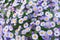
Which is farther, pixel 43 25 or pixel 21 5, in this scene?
pixel 21 5

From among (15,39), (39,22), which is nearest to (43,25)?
(39,22)

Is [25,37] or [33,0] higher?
[33,0]

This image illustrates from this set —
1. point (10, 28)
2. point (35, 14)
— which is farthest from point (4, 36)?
point (35, 14)

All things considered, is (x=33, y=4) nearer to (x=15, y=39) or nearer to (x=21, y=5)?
(x=21, y=5)

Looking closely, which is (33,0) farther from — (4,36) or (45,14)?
(4,36)

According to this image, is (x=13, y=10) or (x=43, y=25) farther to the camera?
(x=13, y=10)

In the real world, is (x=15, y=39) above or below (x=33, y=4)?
below
